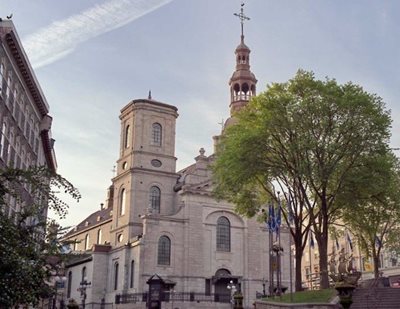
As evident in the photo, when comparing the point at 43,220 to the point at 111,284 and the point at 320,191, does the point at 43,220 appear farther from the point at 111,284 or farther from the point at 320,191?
the point at 111,284

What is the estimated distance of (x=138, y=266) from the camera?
54.9 metres

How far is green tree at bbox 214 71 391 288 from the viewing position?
3250 cm

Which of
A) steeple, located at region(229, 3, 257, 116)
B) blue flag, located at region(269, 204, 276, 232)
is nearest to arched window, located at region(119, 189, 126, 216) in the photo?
steeple, located at region(229, 3, 257, 116)

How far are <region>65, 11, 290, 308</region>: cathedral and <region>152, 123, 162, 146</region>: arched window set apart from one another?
12 cm

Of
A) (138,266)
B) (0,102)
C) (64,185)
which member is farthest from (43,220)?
(138,266)

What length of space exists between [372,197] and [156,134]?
3351 centimetres

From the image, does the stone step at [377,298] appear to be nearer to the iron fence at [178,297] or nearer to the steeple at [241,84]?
the iron fence at [178,297]

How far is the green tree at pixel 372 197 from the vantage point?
1287 inches

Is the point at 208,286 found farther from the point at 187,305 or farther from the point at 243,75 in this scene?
the point at 243,75

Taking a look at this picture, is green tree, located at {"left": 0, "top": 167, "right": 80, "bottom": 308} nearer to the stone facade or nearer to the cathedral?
the stone facade

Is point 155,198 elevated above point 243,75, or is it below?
below

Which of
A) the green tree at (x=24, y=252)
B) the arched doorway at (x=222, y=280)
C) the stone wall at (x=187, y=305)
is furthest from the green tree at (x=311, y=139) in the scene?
the arched doorway at (x=222, y=280)

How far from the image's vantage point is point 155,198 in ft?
205

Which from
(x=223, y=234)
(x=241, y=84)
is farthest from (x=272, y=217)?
(x=241, y=84)
